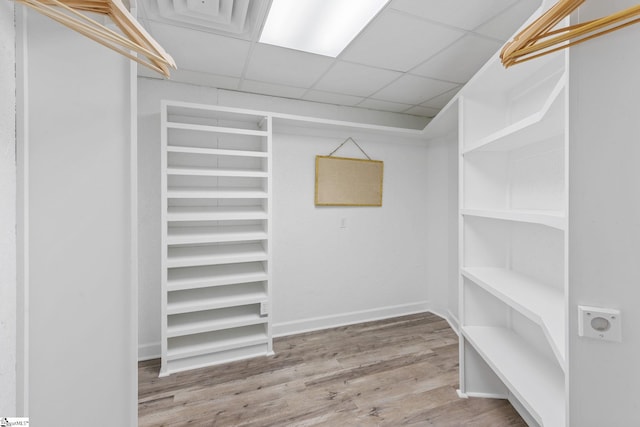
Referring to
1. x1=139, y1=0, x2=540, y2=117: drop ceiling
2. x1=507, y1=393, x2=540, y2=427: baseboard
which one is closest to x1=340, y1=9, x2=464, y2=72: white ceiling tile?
x1=139, y1=0, x2=540, y2=117: drop ceiling

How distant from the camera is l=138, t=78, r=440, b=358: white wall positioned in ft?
7.61

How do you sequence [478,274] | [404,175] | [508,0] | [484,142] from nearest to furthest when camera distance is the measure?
[508,0]
[484,142]
[478,274]
[404,175]

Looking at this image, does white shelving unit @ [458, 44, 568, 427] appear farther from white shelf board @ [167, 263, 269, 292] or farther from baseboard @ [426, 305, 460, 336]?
white shelf board @ [167, 263, 269, 292]

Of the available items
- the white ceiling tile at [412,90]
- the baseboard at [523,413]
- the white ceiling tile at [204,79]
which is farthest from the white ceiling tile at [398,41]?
the baseboard at [523,413]

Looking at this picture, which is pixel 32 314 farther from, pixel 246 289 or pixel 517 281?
pixel 517 281

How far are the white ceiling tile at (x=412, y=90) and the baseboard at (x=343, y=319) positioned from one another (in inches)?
92.5

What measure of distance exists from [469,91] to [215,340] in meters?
2.74

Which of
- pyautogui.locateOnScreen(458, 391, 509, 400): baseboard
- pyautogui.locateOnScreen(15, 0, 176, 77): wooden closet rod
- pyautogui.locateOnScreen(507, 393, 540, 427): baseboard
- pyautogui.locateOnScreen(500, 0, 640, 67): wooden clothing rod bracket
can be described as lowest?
pyautogui.locateOnScreen(458, 391, 509, 400): baseboard

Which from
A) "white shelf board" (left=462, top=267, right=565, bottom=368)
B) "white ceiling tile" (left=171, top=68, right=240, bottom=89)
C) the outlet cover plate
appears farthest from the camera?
"white ceiling tile" (left=171, top=68, right=240, bottom=89)

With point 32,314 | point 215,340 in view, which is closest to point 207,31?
point 32,314

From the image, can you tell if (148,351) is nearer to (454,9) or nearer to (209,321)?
(209,321)

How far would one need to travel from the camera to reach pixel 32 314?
691mm

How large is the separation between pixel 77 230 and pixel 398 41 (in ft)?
6.50

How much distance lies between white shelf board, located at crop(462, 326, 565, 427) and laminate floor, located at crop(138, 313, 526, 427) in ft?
1.39
